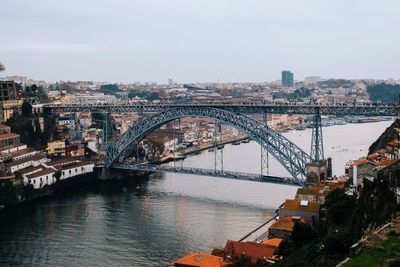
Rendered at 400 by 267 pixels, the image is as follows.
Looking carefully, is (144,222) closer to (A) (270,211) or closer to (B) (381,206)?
(A) (270,211)

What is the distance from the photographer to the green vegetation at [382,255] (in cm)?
552

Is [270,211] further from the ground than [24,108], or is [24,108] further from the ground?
[24,108]

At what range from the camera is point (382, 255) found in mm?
5758

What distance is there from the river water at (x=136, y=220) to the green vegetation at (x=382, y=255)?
21.5ft

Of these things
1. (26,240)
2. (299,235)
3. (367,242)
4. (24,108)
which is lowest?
(26,240)

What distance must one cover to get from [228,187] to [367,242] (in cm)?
1317

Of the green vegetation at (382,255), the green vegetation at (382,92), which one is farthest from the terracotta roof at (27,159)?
the green vegetation at (382,92)

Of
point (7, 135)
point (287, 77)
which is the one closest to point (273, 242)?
point (7, 135)

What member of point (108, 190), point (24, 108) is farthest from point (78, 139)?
point (108, 190)

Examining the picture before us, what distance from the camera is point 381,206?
7.34m

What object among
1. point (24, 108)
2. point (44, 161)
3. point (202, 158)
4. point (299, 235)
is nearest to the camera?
point (299, 235)

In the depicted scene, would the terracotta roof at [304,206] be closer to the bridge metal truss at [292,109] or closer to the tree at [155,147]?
the bridge metal truss at [292,109]

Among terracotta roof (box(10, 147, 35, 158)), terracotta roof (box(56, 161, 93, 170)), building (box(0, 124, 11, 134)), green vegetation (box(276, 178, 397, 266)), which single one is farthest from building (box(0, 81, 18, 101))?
green vegetation (box(276, 178, 397, 266))

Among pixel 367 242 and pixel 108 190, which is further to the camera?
pixel 108 190
